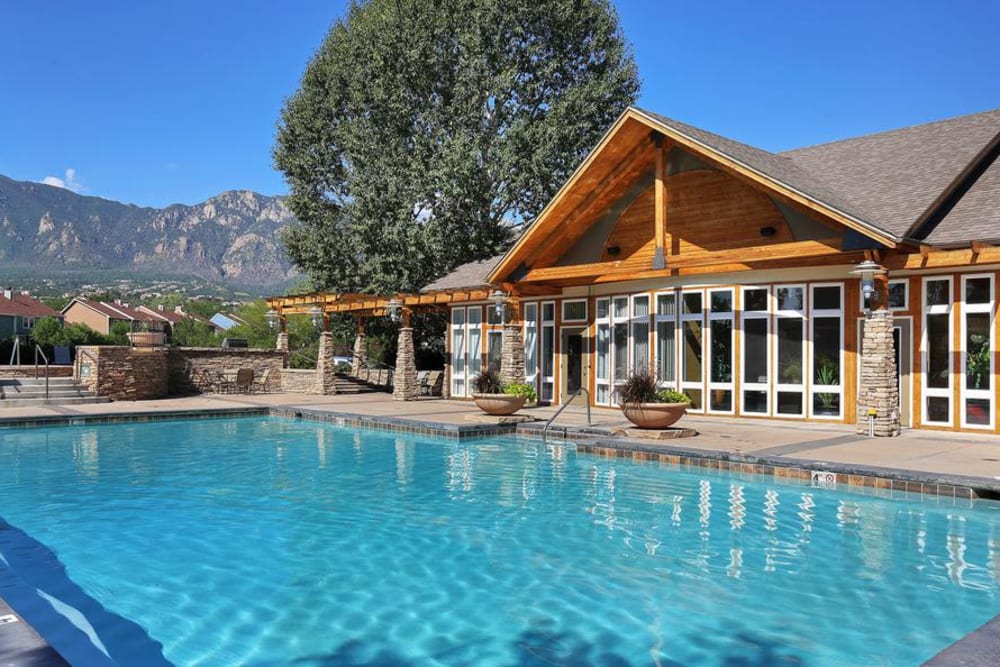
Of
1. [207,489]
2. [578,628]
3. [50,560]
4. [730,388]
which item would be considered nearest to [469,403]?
[730,388]

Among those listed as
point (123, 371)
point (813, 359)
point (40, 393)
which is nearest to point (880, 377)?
point (813, 359)

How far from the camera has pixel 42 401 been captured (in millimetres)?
20828

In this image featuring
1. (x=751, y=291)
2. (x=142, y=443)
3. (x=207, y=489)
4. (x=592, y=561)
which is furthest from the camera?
(x=751, y=291)

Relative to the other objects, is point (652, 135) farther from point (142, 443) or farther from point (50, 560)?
point (50, 560)

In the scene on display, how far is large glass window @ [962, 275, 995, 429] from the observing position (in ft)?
43.3

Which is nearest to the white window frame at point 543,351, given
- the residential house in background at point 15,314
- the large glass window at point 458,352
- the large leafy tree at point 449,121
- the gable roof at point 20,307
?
the large glass window at point 458,352

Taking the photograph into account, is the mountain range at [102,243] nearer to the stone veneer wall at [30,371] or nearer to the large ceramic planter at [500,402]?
the stone veneer wall at [30,371]

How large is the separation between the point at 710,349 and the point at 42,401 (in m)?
17.4

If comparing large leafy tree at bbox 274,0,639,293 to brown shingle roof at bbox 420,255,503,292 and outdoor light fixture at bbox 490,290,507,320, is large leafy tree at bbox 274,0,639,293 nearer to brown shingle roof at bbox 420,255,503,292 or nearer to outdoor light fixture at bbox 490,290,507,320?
brown shingle roof at bbox 420,255,503,292

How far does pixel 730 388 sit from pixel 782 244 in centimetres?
343

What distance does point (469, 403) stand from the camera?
22.3 m

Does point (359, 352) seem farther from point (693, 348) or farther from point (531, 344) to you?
point (693, 348)

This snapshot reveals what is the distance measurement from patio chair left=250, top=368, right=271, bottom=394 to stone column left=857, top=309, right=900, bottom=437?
787 inches

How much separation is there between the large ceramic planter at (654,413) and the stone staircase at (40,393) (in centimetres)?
1590
